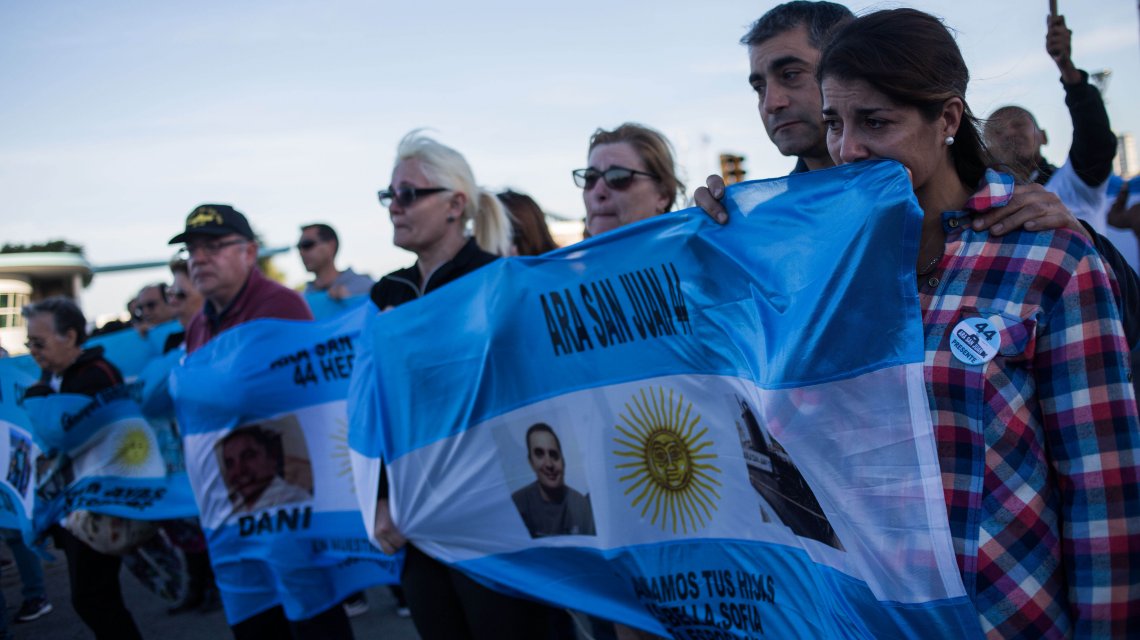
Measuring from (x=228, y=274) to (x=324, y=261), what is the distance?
396cm

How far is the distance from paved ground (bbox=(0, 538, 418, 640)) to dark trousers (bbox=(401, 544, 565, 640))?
102 inches

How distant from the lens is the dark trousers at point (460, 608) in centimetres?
312

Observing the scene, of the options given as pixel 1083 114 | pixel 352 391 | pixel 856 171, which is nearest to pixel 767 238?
pixel 856 171

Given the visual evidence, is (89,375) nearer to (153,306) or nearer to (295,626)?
(295,626)

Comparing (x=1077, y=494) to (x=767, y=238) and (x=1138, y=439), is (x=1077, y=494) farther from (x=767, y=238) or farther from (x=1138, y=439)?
(x=767, y=238)

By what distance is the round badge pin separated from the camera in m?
1.58

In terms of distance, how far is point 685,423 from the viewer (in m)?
2.52

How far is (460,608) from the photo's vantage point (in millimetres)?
3227

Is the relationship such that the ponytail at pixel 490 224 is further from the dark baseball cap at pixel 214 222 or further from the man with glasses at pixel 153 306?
the man with glasses at pixel 153 306

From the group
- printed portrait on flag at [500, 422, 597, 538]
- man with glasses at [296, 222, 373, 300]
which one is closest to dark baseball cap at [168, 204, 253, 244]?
printed portrait on flag at [500, 422, 597, 538]

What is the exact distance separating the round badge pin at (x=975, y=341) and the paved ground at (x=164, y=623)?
472cm

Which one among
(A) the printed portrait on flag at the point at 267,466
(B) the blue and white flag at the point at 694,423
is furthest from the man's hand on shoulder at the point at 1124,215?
(A) the printed portrait on flag at the point at 267,466

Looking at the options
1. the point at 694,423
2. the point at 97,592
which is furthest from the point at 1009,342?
the point at 97,592

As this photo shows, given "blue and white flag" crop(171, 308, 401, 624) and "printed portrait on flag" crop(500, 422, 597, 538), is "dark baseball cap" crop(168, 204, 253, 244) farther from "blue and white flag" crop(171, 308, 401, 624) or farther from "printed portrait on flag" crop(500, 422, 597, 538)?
"printed portrait on flag" crop(500, 422, 597, 538)
